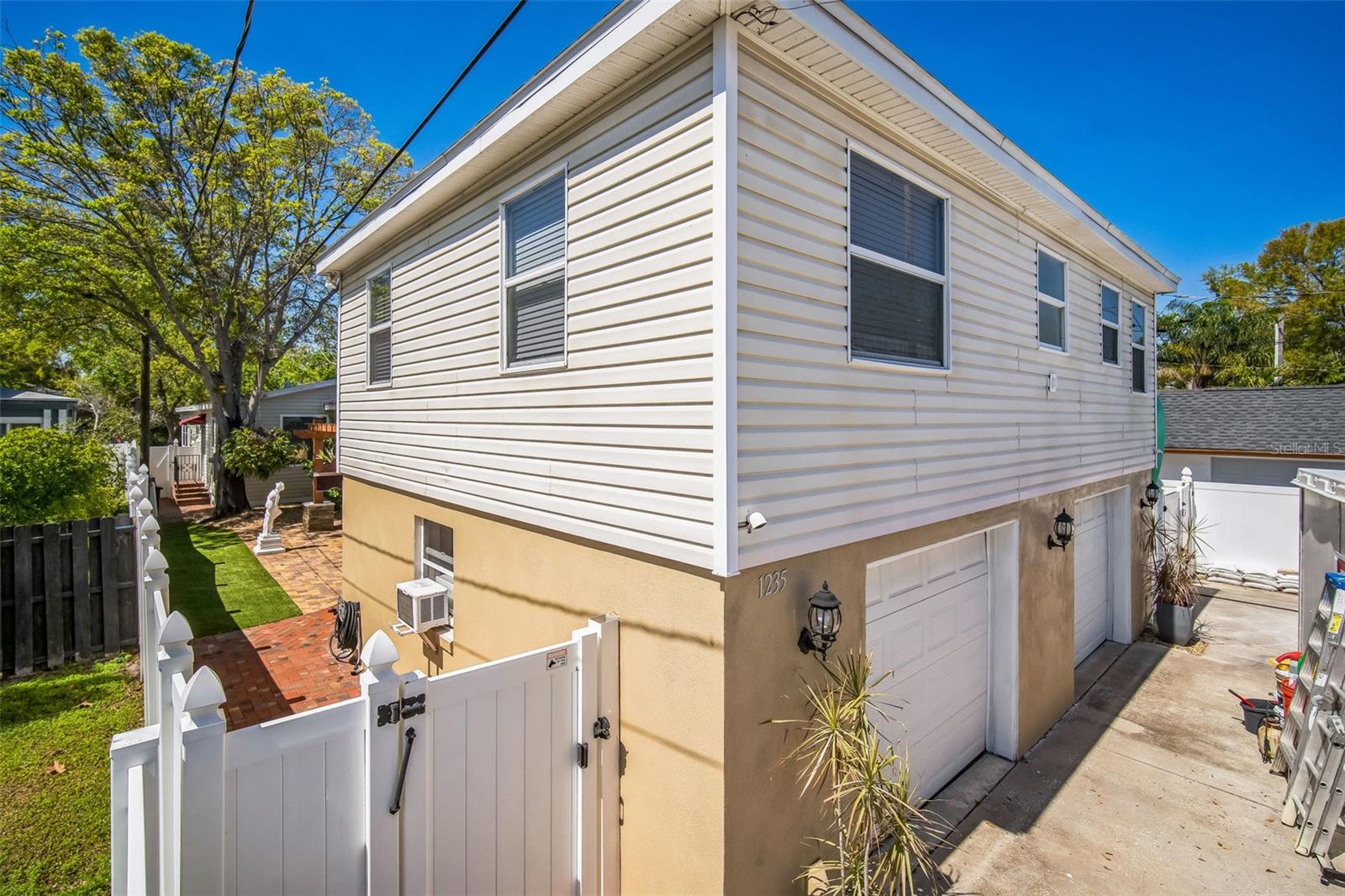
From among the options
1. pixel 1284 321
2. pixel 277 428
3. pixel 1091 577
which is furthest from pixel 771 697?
pixel 1284 321

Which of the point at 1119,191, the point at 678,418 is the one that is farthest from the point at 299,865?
the point at 1119,191

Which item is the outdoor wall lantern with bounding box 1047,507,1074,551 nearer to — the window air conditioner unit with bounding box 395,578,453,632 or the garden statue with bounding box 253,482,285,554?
the window air conditioner unit with bounding box 395,578,453,632

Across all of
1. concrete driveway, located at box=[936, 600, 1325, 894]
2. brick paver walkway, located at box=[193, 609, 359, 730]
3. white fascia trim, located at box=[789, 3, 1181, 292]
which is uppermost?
white fascia trim, located at box=[789, 3, 1181, 292]

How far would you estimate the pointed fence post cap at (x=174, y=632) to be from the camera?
3.07 meters

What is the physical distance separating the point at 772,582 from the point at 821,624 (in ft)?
1.30

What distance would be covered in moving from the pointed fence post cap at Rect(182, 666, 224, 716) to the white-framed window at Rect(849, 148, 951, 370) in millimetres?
3447

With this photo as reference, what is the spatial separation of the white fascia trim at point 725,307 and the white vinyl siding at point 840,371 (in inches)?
2.7

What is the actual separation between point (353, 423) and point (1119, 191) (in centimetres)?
1167

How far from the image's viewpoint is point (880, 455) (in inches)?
156

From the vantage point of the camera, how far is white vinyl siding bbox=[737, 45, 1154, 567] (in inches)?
123

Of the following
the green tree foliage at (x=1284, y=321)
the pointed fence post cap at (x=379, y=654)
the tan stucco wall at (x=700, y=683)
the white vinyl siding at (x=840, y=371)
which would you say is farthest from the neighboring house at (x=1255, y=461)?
the pointed fence post cap at (x=379, y=654)

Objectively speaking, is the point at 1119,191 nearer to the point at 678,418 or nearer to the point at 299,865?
the point at 678,418

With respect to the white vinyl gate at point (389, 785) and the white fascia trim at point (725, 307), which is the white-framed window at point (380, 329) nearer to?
the white vinyl gate at point (389, 785)

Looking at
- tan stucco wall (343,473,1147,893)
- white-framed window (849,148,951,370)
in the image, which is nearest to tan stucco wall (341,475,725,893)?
tan stucco wall (343,473,1147,893)
